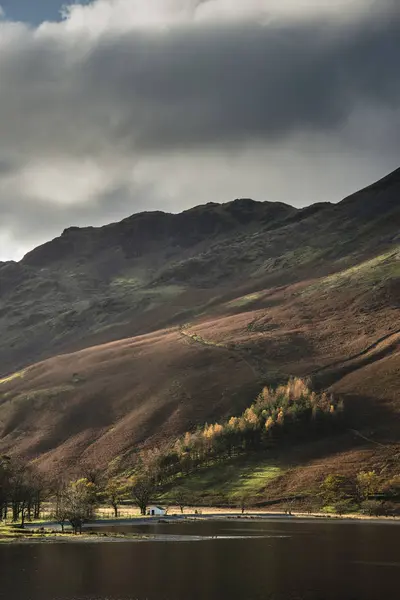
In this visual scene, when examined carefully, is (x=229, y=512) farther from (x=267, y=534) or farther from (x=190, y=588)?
(x=190, y=588)

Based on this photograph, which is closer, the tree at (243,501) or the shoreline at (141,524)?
the shoreline at (141,524)

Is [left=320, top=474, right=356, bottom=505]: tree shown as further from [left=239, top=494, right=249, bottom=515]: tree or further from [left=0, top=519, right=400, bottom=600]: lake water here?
[left=0, top=519, right=400, bottom=600]: lake water

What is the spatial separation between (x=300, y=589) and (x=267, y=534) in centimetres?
5451

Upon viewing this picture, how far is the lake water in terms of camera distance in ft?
226

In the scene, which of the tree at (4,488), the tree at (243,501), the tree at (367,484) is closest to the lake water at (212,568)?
the tree at (4,488)

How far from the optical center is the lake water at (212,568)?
68750mm

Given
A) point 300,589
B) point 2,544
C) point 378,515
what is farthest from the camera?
point 378,515

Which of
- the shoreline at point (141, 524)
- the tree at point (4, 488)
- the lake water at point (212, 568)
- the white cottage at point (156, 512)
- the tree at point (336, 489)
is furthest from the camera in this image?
the tree at point (336, 489)

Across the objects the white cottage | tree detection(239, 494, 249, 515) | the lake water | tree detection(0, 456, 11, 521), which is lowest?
tree detection(239, 494, 249, 515)

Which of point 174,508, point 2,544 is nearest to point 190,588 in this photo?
point 2,544

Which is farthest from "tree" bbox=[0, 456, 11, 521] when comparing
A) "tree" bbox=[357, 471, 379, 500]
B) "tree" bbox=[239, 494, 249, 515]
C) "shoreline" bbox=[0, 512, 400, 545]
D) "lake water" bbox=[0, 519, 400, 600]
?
"tree" bbox=[357, 471, 379, 500]

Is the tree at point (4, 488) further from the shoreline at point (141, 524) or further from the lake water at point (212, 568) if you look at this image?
the lake water at point (212, 568)

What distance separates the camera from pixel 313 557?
298 feet

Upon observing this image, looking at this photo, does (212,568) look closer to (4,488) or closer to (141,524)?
(141,524)
